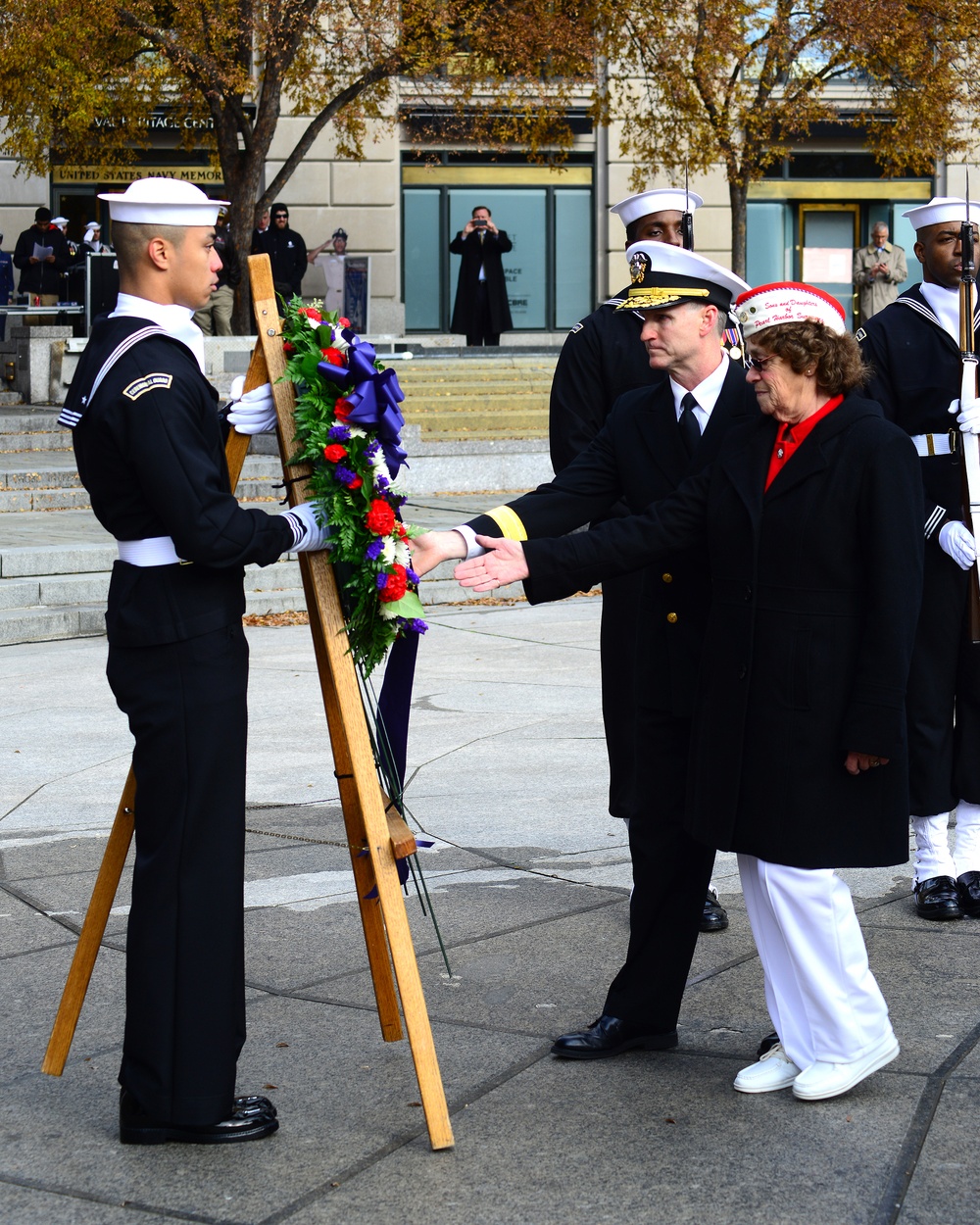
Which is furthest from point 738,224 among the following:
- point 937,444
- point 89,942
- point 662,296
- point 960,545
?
point 89,942

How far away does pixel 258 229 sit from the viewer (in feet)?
76.8

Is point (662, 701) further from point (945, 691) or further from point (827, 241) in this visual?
point (827, 241)

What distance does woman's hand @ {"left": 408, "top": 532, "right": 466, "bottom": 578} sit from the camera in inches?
156

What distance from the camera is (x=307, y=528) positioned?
3752 mm

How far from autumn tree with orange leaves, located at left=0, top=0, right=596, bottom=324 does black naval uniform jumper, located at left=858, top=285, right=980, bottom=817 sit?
16.1 m

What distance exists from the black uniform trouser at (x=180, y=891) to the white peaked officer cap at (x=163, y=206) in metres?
0.92

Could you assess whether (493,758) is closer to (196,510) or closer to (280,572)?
(196,510)

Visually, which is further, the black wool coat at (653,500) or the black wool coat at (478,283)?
the black wool coat at (478,283)

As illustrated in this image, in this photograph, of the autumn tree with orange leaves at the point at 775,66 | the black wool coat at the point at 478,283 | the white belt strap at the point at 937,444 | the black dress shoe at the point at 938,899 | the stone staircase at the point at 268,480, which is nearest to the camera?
the black dress shoe at the point at 938,899

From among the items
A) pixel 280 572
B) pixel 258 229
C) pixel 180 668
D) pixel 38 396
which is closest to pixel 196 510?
pixel 180 668

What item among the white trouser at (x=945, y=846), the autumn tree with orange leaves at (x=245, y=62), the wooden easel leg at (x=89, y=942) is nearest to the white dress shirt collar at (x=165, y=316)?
the wooden easel leg at (x=89, y=942)

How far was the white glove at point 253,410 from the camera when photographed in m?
3.86

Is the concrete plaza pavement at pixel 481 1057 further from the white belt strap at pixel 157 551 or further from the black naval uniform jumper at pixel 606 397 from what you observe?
the white belt strap at pixel 157 551

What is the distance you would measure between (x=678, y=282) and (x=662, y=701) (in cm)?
106
